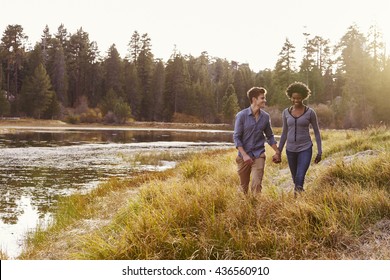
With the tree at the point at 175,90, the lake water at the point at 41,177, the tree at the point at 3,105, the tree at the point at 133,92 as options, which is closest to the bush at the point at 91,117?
the tree at the point at 133,92

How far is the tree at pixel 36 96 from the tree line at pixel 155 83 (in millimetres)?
134

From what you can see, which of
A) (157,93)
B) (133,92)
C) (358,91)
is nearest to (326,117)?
(358,91)

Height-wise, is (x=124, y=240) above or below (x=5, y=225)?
above

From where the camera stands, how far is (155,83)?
76.8 metres

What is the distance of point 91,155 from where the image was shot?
21.5 m

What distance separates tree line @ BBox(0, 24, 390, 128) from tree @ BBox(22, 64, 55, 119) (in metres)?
0.13

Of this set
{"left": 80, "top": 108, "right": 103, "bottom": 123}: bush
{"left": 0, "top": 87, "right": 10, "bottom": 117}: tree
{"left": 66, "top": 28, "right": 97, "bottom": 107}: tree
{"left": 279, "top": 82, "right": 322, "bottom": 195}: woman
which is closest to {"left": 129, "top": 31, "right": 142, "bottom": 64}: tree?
{"left": 66, "top": 28, "right": 97, "bottom": 107}: tree

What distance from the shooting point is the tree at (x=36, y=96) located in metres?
58.7

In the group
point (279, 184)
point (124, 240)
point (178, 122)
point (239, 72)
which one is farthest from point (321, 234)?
point (239, 72)

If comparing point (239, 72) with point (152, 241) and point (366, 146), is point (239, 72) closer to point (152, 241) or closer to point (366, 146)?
point (366, 146)

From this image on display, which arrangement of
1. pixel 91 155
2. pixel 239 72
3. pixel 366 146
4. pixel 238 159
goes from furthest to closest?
pixel 239 72, pixel 91 155, pixel 366 146, pixel 238 159

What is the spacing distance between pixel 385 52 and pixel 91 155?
46658mm

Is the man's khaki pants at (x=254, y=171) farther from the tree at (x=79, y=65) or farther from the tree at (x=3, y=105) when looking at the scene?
the tree at (x=79, y=65)

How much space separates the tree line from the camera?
5059 cm
